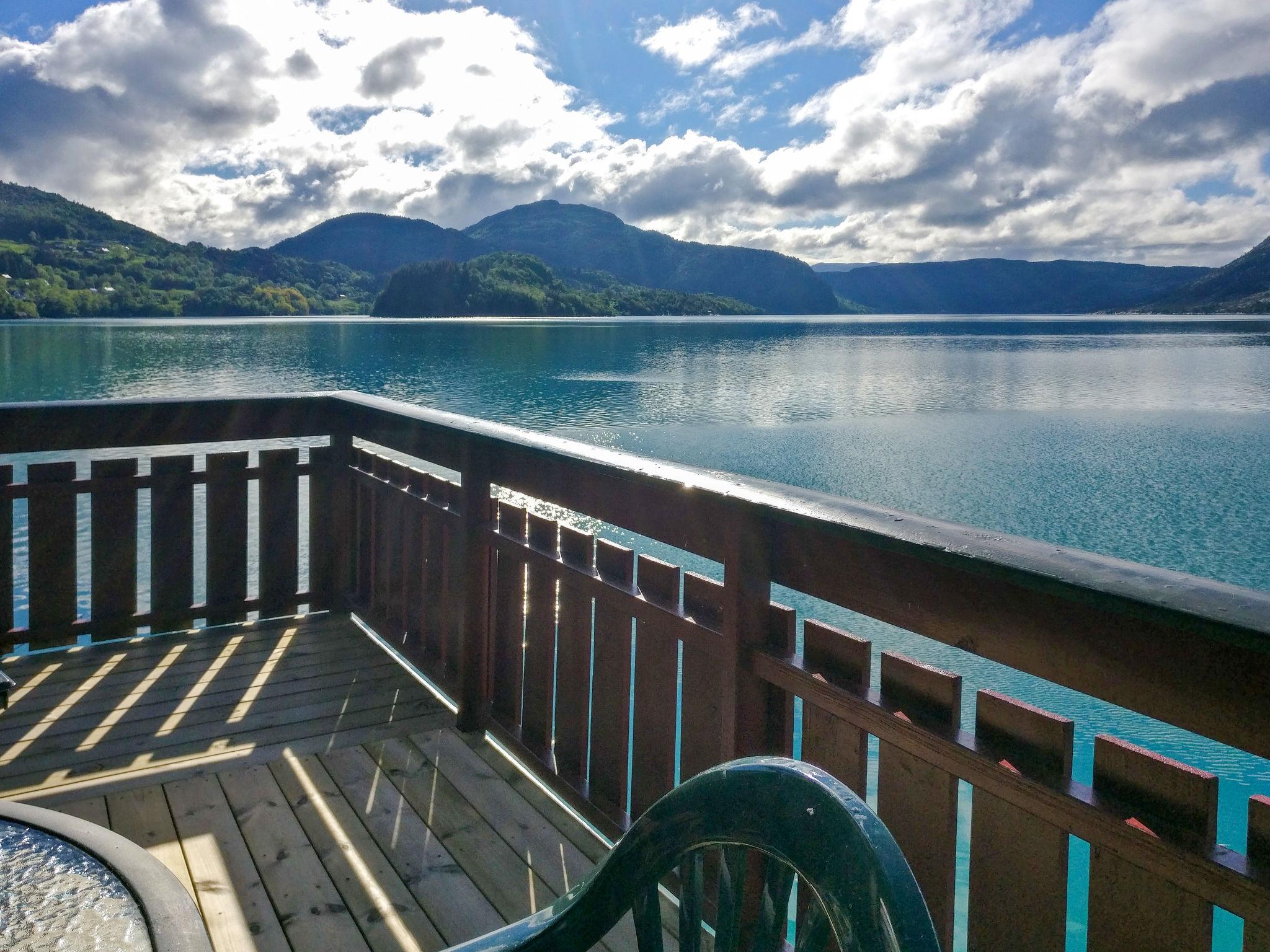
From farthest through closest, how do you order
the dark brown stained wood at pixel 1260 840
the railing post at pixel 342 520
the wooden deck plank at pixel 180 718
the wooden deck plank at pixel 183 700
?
the railing post at pixel 342 520, the wooden deck plank at pixel 183 700, the wooden deck plank at pixel 180 718, the dark brown stained wood at pixel 1260 840

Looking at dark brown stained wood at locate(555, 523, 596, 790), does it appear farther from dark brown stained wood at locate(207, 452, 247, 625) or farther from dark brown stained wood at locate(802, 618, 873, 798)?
dark brown stained wood at locate(207, 452, 247, 625)

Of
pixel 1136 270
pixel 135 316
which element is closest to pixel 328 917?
pixel 135 316

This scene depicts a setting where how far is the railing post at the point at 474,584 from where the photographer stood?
108 inches

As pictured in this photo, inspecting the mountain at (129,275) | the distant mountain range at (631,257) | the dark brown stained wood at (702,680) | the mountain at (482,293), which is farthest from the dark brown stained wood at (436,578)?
the distant mountain range at (631,257)

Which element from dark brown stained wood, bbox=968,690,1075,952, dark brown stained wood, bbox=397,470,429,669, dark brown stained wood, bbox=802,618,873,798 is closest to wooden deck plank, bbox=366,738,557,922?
dark brown stained wood, bbox=397,470,429,669

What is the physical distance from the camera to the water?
2.93 ft

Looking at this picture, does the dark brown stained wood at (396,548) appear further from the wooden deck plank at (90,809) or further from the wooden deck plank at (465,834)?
the wooden deck plank at (90,809)

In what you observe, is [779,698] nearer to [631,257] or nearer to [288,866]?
[288,866]

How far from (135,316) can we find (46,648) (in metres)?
110

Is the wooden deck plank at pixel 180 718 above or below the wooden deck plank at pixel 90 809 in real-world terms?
above

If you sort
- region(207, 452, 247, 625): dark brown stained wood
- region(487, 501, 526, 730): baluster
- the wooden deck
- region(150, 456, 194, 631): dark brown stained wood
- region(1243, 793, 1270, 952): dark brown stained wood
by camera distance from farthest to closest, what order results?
1. region(207, 452, 247, 625): dark brown stained wood
2. region(150, 456, 194, 631): dark brown stained wood
3. region(487, 501, 526, 730): baluster
4. the wooden deck
5. region(1243, 793, 1270, 952): dark brown stained wood

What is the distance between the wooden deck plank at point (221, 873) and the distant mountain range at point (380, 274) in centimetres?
10217

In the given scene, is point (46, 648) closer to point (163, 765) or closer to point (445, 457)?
point (163, 765)

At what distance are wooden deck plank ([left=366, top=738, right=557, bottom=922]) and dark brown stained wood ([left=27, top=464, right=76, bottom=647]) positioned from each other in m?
1.51
